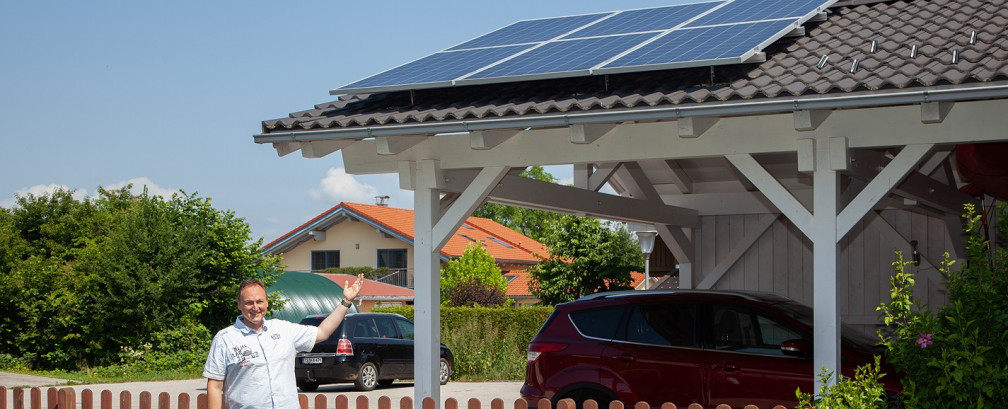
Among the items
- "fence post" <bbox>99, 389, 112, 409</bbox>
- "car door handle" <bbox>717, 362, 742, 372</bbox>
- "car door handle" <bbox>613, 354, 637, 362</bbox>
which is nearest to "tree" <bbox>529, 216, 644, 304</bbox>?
"car door handle" <bbox>613, 354, 637, 362</bbox>

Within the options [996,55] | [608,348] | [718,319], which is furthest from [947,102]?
[608,348]

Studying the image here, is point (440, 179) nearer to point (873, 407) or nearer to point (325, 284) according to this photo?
point (873, 407)

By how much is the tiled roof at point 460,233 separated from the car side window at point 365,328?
29509mm

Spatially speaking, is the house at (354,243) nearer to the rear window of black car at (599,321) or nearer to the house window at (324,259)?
the house window at (324,259)

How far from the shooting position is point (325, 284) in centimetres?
3319

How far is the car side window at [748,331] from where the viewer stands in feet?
29.7

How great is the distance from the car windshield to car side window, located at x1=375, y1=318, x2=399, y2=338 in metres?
11.8

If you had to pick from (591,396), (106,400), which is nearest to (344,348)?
(591,396)

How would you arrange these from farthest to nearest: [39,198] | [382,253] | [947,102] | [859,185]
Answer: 1. [382,253]
2. [39,198]
3. [859,185]
4. [947,102]

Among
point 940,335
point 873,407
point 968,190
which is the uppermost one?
point 968,190

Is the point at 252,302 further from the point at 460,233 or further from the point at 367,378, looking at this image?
the point at 460,233

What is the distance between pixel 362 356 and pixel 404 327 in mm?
1765

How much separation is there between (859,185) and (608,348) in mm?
3626

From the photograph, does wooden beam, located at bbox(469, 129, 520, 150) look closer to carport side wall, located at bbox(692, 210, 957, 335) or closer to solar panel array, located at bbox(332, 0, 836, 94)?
solar panel array, located at bbox(332, 0, 836, 94)
